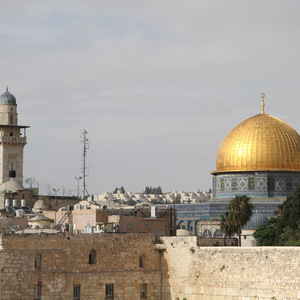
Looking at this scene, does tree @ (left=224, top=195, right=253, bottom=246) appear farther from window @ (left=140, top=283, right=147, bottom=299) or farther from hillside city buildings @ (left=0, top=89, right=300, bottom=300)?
window @ (left=140, top=283, right=147, bottom=299)

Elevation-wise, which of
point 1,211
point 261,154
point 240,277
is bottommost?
point 240,277

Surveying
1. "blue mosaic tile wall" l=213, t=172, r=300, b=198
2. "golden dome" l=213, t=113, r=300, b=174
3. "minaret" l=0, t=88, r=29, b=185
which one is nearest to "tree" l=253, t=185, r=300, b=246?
"blue mosaic tile wall" l=213, t=172, r=300, b=198

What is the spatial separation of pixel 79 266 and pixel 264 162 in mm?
25717

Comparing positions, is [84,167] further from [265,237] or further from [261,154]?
[261,154]

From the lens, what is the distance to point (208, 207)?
55.1 meters

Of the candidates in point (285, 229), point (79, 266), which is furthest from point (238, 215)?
point (79, 266)

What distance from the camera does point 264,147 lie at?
5500 centimetres

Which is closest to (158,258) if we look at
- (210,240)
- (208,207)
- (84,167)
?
(210,240)

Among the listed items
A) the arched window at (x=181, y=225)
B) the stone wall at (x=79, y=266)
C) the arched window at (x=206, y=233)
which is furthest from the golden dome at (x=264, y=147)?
the stone wall at (x=79, y=266)

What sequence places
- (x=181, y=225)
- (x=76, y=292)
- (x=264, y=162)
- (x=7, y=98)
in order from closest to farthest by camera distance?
(x=76, y=292) → (x=264, y=162) → (x=181, y=225) → (x=7, y=98)

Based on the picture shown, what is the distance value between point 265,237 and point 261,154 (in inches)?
437

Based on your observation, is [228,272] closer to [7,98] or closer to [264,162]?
[264,162]

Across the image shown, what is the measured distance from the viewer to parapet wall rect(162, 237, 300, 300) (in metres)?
28.9

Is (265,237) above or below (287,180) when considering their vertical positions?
below
